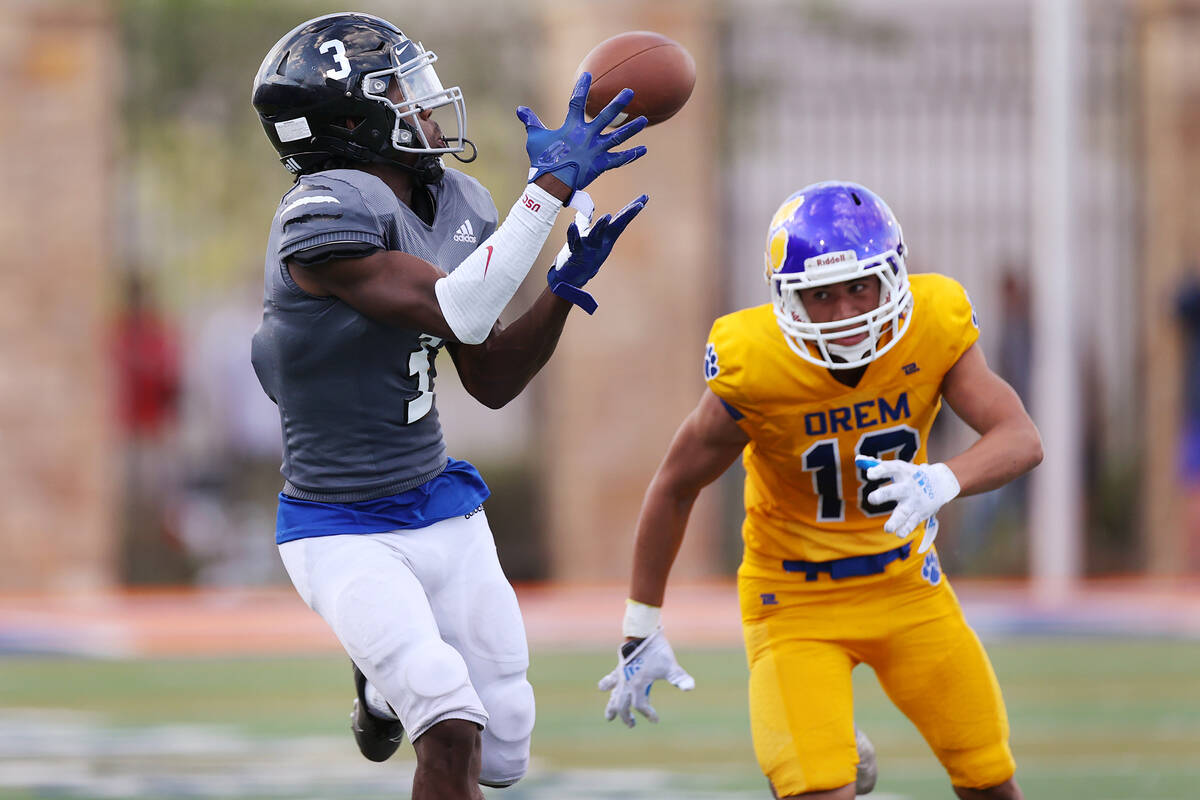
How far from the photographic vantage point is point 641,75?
4457 millimetres

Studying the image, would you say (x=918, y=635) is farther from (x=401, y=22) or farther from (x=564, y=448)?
(x=401, y=22)

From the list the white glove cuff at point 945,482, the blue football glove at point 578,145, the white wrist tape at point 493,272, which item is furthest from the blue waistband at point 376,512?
the white glove cuff at point 945,482

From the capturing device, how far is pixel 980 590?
11406 mm

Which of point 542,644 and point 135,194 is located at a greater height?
point 135,194

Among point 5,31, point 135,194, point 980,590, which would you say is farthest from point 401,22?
point 980,590

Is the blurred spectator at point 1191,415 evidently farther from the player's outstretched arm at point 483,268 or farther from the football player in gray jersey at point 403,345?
the player's outstretched arm at point 483,268

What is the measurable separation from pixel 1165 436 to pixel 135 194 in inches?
286

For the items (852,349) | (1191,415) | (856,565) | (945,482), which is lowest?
(1191,415)

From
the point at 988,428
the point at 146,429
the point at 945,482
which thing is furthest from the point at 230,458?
the point at 945,482

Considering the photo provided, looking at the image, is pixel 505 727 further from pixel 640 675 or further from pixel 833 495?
pixel 833 495

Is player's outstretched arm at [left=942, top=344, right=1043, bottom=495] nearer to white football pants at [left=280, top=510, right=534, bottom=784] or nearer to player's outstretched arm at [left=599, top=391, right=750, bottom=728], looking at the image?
player's outstretched arm at [left=599, top=391, right=750, bottom=728]

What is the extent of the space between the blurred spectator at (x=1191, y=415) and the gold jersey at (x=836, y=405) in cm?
793

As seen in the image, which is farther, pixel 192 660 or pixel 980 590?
pixel 980 590

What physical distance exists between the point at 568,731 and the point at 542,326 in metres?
3.37
